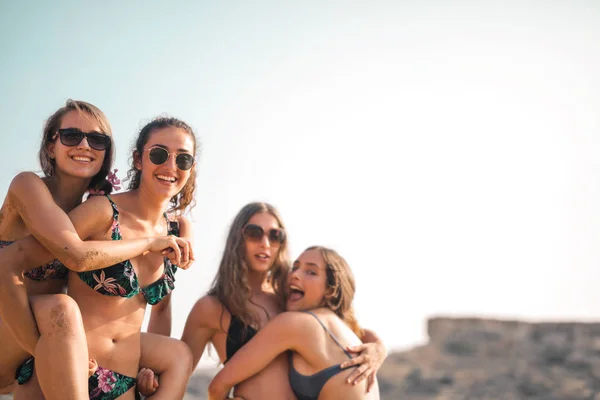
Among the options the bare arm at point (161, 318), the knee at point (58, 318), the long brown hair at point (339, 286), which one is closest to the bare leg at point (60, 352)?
the knee at point (58, 318)

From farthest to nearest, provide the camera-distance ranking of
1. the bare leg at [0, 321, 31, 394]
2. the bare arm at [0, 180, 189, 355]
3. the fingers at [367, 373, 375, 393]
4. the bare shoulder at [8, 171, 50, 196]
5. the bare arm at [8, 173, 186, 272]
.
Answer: the fingers at [367, 373, 375, 393] → the bare leg at [0, 321, 31, 394] → the bare shoulder at [8, 171, 50, 196] → the bare arm at [8, 173, 186, 272] → the bare arm at [0, 180, 189, 355]

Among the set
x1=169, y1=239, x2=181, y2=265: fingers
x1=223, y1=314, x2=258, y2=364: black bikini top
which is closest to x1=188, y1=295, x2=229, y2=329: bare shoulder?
x1=223, y1=314, x2=258, y2=364: black bikini top

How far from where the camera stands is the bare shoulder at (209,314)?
5.77m

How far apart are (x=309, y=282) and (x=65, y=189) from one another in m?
2.30

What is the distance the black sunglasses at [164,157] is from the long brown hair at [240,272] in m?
1.18

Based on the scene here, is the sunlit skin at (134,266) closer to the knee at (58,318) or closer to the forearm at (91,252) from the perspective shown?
the forearm at (91,252)

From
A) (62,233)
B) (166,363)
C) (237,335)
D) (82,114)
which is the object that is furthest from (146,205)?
(237,335)

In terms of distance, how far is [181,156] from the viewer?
5.14 metres

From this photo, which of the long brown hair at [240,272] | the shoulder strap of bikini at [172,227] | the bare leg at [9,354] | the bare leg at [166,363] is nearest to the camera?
the bare leg at [9,354]

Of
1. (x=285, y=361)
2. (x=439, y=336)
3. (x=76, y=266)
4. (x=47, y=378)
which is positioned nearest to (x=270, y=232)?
(x=285, y=361)

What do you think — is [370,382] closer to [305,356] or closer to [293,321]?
[305,356]

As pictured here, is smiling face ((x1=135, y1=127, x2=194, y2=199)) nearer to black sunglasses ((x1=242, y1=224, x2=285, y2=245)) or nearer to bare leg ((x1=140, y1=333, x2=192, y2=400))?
black sunglasses ((x1=242, y1=224, x2=285, y2=245))

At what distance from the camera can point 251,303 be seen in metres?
5.95

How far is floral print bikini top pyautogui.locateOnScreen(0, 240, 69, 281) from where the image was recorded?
455cm
